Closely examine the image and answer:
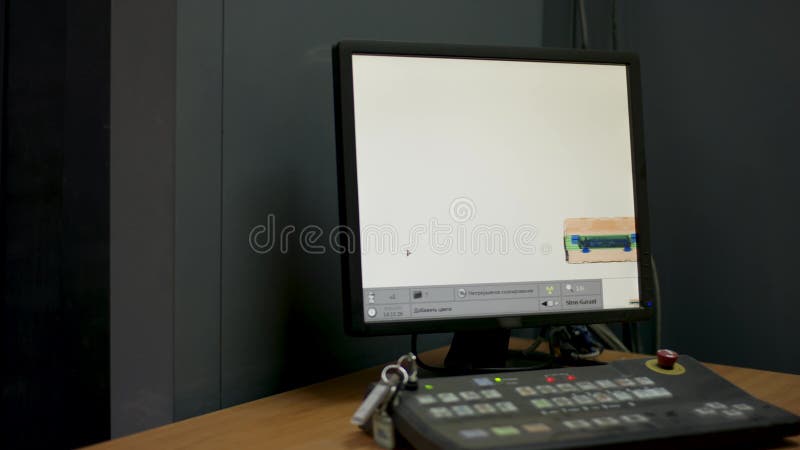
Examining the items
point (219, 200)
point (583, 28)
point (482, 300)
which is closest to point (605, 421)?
point (482, 300)

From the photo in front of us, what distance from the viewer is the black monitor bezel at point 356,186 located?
2.50ft

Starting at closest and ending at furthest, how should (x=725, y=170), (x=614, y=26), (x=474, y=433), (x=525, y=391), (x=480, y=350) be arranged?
(x=474, y=433)
(x=525, y=391)
(x=480, y=350)
(x=725, y=170)
(x=614, y=26)

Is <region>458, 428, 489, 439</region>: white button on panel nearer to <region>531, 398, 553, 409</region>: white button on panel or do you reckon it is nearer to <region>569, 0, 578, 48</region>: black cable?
<region>531, 398, 553, 409</region>: white button on panel

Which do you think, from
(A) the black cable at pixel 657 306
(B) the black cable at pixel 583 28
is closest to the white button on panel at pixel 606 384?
(A) the black cable at pixel 657 306

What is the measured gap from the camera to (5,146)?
74cm

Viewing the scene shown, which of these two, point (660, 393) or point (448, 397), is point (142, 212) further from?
point (660, 393)

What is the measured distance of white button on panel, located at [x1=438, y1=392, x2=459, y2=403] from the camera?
597 millimetres

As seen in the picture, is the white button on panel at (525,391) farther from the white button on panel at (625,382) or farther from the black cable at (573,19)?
the black cable at (573,19)

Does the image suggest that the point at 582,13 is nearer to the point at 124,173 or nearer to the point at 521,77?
the point at 521,77

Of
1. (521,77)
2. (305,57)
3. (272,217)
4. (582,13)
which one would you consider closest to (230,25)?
(305,57)

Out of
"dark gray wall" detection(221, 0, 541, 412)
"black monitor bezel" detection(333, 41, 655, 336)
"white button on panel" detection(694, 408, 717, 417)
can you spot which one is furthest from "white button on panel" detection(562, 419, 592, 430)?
"dark gray wall" detection(221, 0, 541, 412)

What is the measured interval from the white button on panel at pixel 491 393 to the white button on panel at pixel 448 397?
3cm

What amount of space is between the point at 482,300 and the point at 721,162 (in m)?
0.69

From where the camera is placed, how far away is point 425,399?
1.96 ft
